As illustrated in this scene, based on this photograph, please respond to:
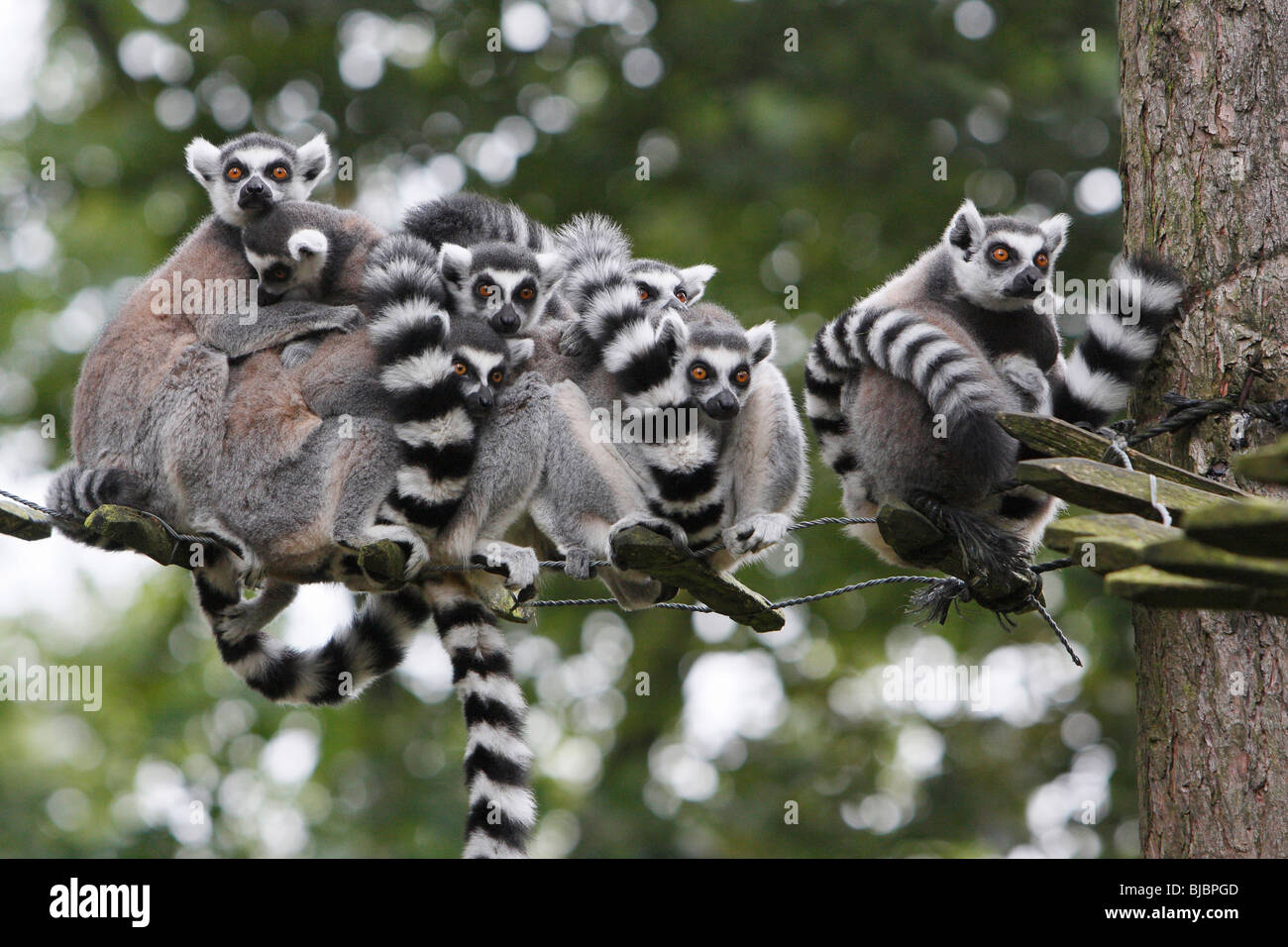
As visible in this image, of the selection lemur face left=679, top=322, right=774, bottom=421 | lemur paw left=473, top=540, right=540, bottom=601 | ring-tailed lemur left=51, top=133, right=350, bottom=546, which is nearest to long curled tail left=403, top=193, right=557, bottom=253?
ring-tailed lemur left=51, top=133, right=350, bottom=546

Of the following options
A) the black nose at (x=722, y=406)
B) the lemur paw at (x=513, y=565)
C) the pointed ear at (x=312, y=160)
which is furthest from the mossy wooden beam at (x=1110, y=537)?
the pointed ear at (x=312, y=160)

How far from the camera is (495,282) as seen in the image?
4.28 meters

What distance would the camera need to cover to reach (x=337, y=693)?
442 centimetres

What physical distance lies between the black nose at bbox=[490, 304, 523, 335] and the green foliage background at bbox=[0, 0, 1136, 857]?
541 cm

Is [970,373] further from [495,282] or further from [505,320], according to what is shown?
[495,282]

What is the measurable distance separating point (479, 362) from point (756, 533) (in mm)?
1052

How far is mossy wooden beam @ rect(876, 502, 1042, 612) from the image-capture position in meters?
3.50

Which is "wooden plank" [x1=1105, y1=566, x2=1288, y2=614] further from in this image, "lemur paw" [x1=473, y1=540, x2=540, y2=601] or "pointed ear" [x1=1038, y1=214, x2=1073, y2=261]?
"pointed ear" [x1=1038, y1=214, x2=1073, y2=261]

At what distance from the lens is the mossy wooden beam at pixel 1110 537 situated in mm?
2236

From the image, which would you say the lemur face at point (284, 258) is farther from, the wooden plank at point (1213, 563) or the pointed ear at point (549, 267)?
the wooden plank at point (1213, 563)

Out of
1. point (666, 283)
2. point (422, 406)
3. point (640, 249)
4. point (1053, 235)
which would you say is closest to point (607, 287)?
point (666, 283)

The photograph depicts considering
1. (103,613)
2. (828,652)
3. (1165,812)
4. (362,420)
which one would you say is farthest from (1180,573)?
(103,613)

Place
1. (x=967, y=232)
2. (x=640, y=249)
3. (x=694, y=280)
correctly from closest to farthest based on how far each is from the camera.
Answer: (x=967, y=232) → (x=694, y=280) → (x=640, y=249)
